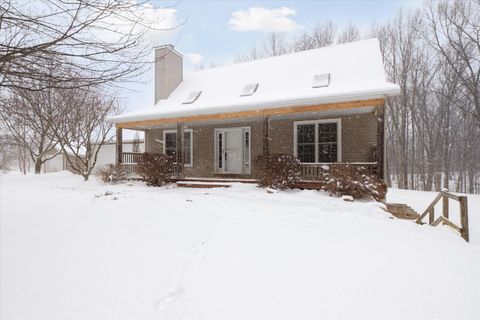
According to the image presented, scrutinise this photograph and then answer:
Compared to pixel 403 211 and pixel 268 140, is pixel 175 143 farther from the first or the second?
pixel 403 211

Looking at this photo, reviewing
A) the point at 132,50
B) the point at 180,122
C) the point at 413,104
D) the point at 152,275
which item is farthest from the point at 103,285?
the point at 413,104

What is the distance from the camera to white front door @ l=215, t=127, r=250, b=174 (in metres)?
12.1

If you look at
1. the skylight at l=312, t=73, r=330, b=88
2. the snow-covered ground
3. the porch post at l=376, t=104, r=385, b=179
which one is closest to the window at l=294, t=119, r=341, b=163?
the skylight at l=312, t=73, r=330, b=88

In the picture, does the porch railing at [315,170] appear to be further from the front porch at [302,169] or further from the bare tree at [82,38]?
the bare tree at [82,38]

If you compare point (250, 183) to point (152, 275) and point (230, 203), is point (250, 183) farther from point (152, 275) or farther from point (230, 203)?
point (152, 275)

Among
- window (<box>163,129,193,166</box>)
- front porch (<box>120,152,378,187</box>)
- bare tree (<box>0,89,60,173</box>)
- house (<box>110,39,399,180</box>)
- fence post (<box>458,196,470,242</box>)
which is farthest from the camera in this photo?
window (<box>163,129,193,166</box>)

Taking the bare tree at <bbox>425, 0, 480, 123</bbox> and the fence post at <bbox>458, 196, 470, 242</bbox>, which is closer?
the fence post at <bbox>458, 196, 470, 242</bbox>

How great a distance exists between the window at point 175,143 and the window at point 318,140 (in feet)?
16.1

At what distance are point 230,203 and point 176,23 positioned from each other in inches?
166

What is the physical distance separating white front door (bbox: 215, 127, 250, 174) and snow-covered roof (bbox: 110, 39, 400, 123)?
1569 mm

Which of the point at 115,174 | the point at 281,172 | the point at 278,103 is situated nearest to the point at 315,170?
the point at 281,172

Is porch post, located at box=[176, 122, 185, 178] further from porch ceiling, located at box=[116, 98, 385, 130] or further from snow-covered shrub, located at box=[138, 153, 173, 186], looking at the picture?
snow-covered shrub, located at box=[138, 153, 173, 186]

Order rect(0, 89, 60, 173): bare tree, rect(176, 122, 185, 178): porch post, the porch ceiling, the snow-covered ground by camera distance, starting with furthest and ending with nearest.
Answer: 1. rect(176, 122, 185, 178): porch post
2. the porch ceiling
3. rect(0, 89, 60, 173): bare tree
4. the snow-covered ground

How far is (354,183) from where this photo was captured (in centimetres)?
751
